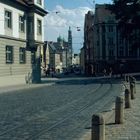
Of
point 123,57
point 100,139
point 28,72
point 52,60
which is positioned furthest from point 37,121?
point 52,60

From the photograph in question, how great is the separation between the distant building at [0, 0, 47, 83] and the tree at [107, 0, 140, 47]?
12090 mm

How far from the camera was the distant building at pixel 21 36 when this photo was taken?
148 feet

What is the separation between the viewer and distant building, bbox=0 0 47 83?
45.1 metres

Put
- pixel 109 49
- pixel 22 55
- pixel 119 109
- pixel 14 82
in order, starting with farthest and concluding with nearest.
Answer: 1. pixel 109 49
2. pixel 22 55
3. pixel 14 82
4. pixel 119 109

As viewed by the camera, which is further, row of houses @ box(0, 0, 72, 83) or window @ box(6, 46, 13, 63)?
window @ box(6, 46, 13, 63)

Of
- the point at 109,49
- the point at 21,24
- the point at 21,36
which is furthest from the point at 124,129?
the point at 109,49

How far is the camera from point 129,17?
64.0 m

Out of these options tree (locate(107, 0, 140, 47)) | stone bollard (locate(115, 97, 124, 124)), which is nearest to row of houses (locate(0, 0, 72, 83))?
tree (locate(107, 0, 140, 47))

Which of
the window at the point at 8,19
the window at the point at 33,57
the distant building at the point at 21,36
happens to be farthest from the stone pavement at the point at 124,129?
the window at the point at 33,57

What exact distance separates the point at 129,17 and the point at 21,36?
63.4 ft

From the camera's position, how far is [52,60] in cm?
18450

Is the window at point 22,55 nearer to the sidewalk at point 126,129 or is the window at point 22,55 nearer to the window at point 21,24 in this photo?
the window at point 21,24

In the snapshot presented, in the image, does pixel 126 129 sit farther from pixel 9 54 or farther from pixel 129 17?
pixel 129 17

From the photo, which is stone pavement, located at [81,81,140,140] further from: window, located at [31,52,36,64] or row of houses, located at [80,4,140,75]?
row of houses, located at [80,4,140,75]
